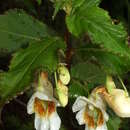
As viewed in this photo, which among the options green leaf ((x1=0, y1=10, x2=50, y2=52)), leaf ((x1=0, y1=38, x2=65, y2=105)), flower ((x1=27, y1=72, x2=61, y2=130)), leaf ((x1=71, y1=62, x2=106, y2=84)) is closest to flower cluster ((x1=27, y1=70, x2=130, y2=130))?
flower ((x1=27, y1=72, x2=61, y2=130))

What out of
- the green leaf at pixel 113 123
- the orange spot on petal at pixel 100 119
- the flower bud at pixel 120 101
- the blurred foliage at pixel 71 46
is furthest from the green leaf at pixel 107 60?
the green leaf at pixel 113 123

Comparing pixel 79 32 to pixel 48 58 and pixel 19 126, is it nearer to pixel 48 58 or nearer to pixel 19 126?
pixel 48 58

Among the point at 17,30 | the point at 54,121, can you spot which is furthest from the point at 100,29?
the point at 17,30

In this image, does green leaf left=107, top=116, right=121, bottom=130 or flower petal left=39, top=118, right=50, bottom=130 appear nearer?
flower petal left=39, top=118, right=50, bottom=130

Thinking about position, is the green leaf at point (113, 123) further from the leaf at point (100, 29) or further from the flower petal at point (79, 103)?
the leaf at point (100, 29)

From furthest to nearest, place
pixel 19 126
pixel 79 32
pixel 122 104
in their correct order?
1. pixel 19 126
2. pixel 122 104
3. pixel 79 32

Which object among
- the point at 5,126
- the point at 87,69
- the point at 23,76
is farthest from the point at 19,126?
the point at 23,76

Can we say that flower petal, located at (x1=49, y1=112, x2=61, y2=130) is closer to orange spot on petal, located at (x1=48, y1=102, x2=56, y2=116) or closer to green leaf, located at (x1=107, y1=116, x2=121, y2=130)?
orange spot on petal, located at (x1=48, y1=102, x2=56, y2=116)
